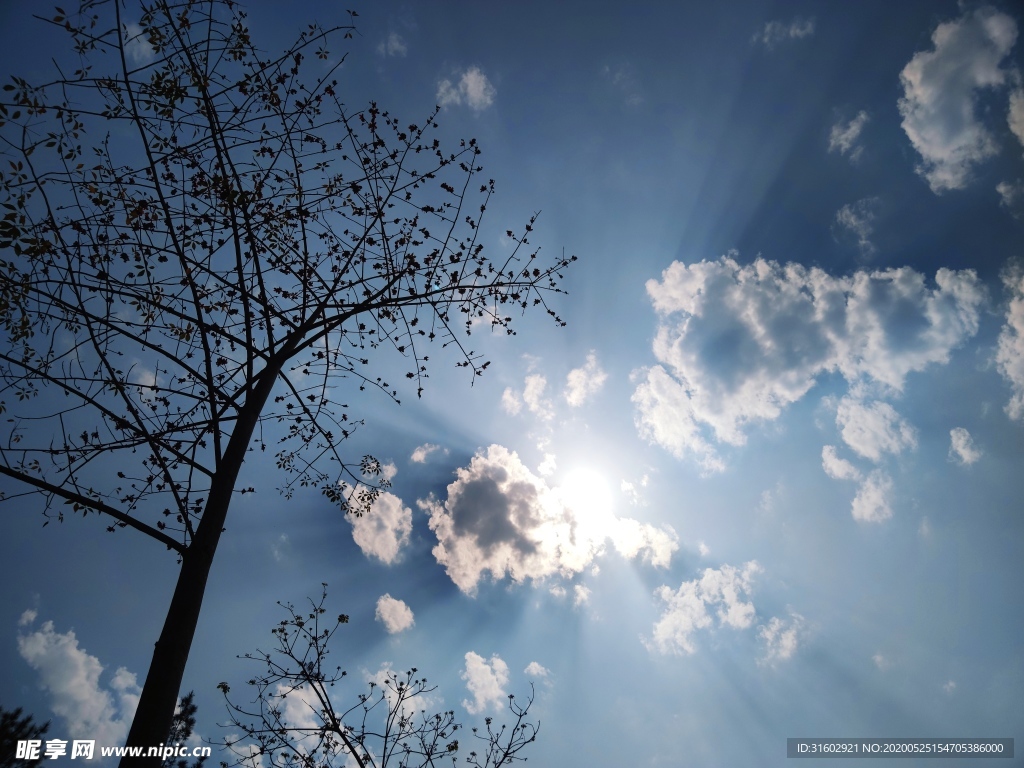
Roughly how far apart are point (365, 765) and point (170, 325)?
8780 mm

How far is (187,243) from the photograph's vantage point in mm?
5926

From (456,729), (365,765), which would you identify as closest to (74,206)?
(365,765)

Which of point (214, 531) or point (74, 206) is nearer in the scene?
point (214, 531)

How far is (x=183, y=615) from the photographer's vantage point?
405 centimetres

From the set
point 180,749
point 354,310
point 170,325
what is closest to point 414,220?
point 354,310

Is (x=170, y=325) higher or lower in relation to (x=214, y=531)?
higher

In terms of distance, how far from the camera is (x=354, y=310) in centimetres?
679

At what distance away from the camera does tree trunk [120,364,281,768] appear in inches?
137

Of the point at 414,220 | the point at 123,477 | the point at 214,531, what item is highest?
the point at 414,220

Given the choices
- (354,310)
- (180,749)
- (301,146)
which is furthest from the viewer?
(354,310)

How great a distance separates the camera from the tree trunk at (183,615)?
11.4 ft

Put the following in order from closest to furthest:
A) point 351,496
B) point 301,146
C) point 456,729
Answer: point 301,146, point 351,496, point 456,729

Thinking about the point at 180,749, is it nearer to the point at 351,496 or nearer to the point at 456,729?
the point at 351,496

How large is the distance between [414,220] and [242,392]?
3283 mm
